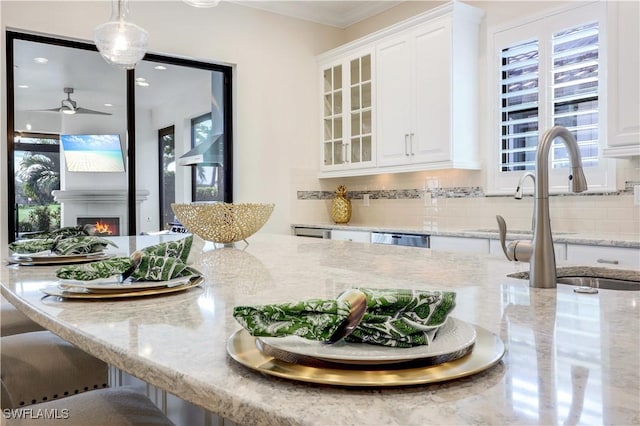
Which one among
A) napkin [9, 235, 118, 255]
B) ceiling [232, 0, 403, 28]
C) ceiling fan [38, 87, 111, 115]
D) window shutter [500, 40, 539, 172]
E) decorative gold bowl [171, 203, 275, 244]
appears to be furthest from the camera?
ceiling [232, 0, 403, 28]

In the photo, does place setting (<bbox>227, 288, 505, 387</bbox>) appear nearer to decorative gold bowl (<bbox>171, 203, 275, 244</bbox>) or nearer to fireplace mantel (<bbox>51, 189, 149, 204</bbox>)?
decorative gold bowl (<bbox>171, 203, 275, 244</bbox>)

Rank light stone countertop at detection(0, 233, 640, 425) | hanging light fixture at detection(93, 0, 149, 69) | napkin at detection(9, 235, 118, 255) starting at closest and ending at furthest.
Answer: light stone countertop at detection(0, 233, 640, 425) < napkin at detection(9, 235, 118, 255) < hanging light fixture at detection(93, 0, 149, 69)

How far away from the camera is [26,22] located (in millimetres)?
3457

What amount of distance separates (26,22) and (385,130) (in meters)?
2.66

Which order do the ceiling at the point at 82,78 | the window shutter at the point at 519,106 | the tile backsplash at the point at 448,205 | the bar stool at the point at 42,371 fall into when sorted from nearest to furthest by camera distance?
1. the bar stool at the point at 42,371
2. the tile backsplash at the point at 448,205
3. the window shutter at the point at 519,106
4. the ceiling at the point at 82,78

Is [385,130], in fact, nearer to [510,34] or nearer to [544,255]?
[510,34]

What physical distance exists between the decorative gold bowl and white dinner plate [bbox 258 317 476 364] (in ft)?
4.47

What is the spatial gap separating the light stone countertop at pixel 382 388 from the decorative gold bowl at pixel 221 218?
0.60m

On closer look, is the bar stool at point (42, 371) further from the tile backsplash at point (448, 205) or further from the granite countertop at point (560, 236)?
the tile backsplash at point (448, 205)

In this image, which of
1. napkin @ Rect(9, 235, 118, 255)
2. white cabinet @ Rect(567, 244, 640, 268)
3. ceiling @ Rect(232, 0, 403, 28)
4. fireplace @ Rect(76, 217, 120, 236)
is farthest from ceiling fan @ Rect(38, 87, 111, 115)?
white cabinet @ Rect(567, 244, 640, 268)

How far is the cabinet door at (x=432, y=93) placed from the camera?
3650 millimetres

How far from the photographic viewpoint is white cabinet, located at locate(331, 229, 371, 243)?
3926 millimetres

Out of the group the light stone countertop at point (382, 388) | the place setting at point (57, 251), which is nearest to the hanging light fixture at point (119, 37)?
the place setting at point (57, 251)

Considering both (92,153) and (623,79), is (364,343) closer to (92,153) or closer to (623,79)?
(623,79)
